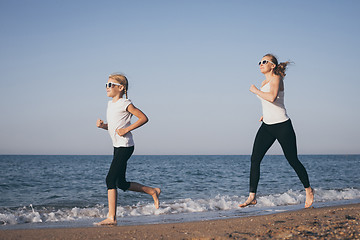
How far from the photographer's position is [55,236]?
3857mm

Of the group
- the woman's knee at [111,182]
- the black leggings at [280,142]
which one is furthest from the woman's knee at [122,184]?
the black leggings at [280,142]

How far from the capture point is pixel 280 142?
16.8 ft

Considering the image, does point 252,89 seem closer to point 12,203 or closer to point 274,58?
point 274,58

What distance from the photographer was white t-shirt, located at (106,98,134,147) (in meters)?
4.79

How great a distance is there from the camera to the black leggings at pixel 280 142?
5.06 metres

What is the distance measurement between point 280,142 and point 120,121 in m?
2.26

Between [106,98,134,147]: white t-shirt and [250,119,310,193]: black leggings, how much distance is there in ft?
6.04

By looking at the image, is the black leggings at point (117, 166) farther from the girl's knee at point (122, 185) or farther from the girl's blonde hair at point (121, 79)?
the girl's blonde hair at point (121, 79)

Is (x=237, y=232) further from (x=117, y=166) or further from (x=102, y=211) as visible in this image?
(x=102, y=211)

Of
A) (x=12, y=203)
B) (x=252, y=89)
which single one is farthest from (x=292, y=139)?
(x=12, y=203)

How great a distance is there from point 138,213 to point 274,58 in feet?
14.3

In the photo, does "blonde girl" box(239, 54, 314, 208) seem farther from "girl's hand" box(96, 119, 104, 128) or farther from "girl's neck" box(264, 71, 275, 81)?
"girl's hand" box(96, 119, 104, 128)

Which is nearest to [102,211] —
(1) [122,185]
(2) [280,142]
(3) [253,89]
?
(1) [122,185]

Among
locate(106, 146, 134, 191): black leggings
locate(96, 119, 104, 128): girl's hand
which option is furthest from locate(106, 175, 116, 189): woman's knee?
locate(96, 119, 104, 128): girl's hand
